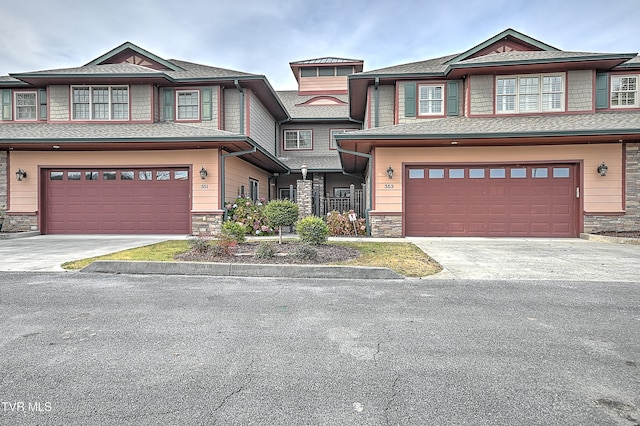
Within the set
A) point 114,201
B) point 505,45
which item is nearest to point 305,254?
point 114,201

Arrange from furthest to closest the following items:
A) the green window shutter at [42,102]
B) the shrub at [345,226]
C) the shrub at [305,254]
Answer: the green window shutter at [42,102] → the shrub at [345,226] → the shrub at [305,254]

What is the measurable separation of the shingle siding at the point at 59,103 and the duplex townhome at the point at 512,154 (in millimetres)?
11351

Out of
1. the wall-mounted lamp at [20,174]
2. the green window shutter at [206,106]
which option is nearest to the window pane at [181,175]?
the green window shutter at [206,106]

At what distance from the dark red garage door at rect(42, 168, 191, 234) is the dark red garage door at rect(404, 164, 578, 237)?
8.96m

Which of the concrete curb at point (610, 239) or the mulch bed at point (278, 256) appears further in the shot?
the concrete curb at point (610, 239)

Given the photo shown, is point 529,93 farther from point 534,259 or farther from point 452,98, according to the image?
point 534,259

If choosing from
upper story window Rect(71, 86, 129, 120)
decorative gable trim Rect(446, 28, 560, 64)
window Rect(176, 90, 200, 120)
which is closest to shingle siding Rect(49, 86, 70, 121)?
upper story window Rect(71, 86, 129, 120)

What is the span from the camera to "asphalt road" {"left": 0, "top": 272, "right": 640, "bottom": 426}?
2244 millimetres

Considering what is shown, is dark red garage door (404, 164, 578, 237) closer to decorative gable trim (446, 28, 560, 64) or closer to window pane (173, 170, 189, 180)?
decorative gable trim (446, 28, 560, 64)

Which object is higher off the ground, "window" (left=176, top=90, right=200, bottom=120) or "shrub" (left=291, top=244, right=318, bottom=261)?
"window" (left=176, top=90, right=200, bottom=120)

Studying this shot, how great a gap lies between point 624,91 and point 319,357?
16.4 m

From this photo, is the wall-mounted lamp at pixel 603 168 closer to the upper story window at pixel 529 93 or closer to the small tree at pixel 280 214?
the upper story window at pixel 529 93

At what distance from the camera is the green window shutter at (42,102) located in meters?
14.5

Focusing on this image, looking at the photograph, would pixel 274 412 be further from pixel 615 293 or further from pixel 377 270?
pixel 615 293
